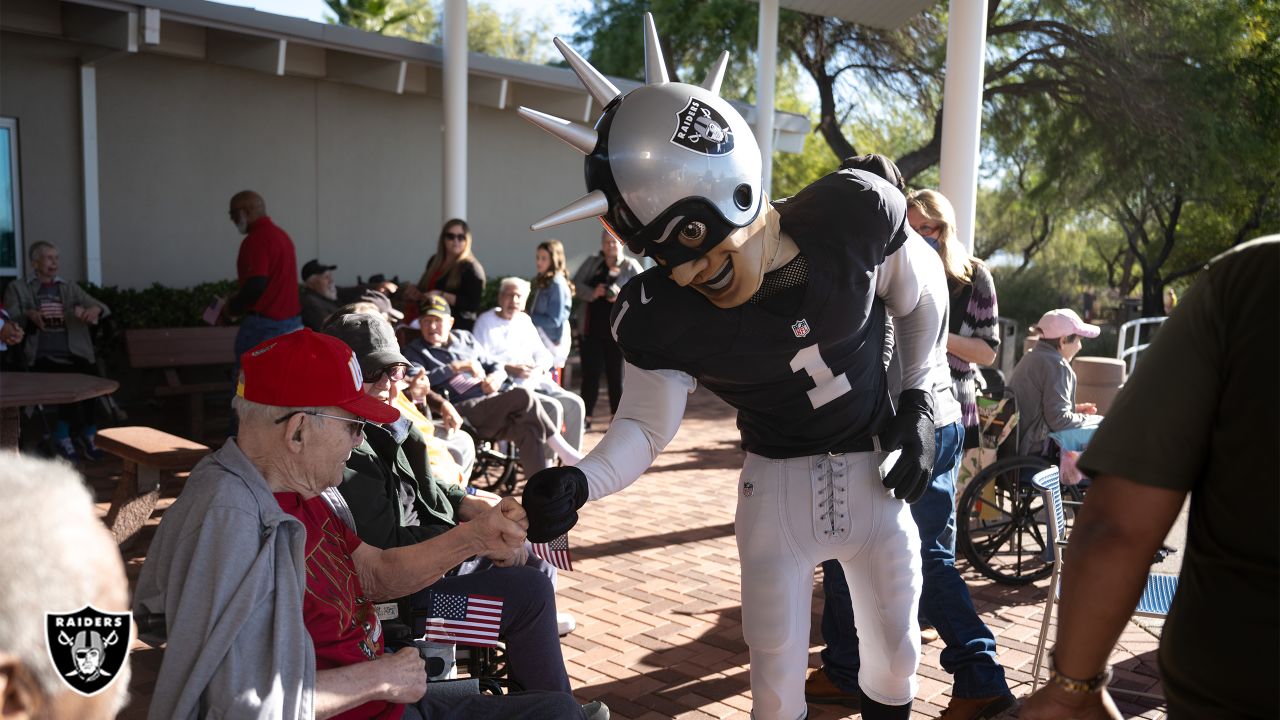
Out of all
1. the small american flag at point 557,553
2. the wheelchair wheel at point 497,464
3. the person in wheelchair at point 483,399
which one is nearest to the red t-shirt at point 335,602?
the small american flag at point 557,553

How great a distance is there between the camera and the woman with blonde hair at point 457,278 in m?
7.88

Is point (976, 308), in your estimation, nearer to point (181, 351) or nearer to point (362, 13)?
point (181, 351)

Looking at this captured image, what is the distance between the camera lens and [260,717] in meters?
1.96

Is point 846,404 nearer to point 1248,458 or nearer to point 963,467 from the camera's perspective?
point 1248,458

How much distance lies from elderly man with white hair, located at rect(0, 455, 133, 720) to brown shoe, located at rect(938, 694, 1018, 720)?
121 inches

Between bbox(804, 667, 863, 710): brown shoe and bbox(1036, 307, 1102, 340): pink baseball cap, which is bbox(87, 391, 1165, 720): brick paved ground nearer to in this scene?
bbox(804, 667, 863, 710): brown shoe

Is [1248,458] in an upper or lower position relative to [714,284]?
lower

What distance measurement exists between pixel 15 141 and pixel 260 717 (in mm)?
10164

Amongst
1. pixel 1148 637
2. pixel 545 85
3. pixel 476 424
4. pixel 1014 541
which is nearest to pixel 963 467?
pixel 1014 541

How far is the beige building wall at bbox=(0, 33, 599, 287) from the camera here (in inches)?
412

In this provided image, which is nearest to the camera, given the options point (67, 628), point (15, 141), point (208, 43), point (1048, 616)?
point (67, 628)

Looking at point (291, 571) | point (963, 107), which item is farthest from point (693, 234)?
point (963, 107)

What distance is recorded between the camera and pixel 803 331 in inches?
105

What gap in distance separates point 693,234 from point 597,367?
7.09 metres
